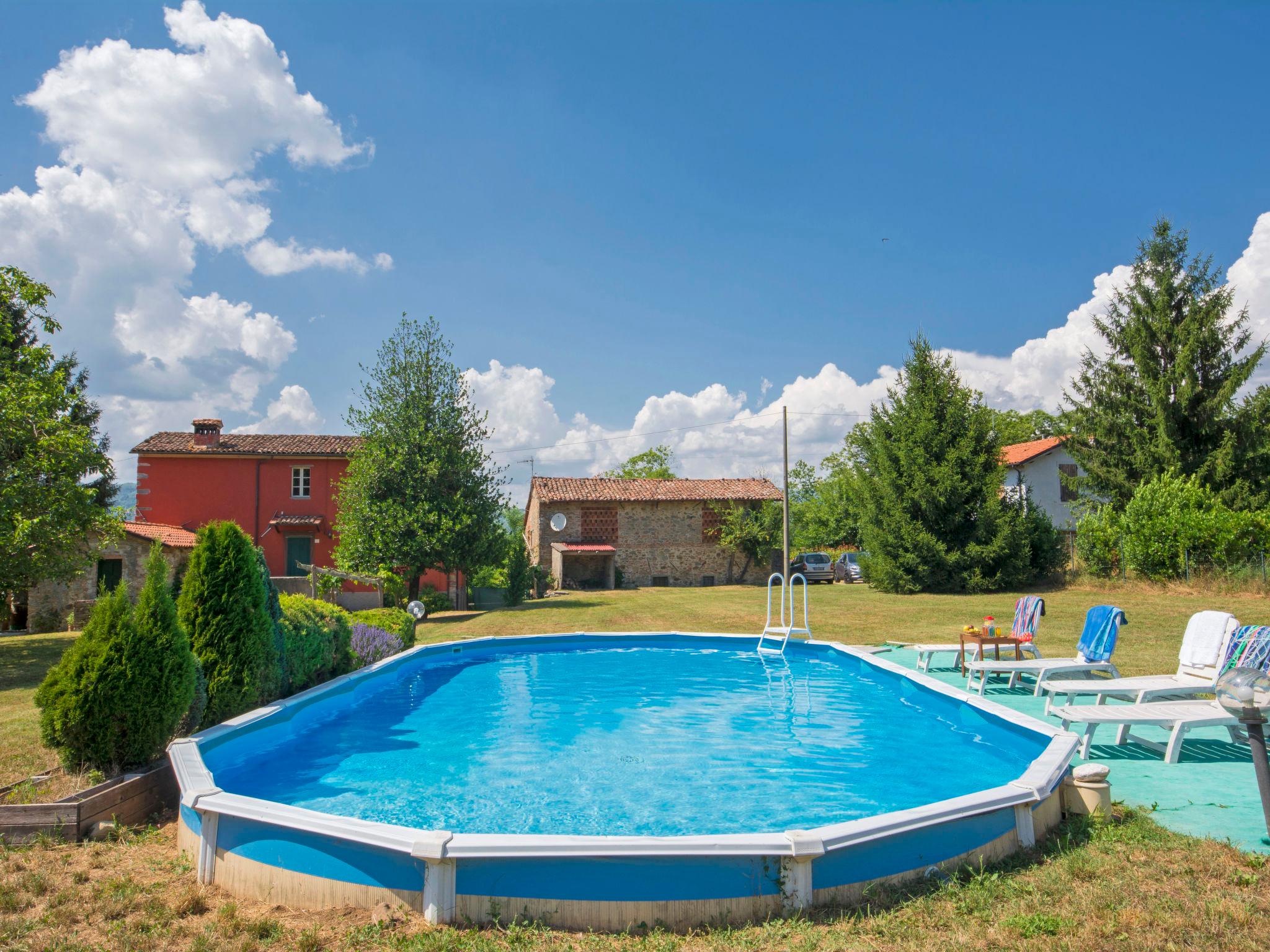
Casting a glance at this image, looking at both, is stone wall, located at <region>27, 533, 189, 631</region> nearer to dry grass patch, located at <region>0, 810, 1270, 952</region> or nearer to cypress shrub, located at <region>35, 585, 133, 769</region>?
cypress shrub, located at <region>35, 585, 133, 769</region>

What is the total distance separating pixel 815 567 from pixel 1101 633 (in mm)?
28030

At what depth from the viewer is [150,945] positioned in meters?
3.11

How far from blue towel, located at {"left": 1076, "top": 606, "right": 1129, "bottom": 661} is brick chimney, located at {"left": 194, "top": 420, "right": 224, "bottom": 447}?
2884 cm

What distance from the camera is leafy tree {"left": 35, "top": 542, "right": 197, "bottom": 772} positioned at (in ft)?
16.3

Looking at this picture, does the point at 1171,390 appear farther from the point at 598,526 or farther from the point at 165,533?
the point at 165,533

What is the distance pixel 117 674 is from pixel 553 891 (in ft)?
11.9

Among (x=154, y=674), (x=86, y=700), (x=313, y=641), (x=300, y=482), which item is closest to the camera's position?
(x=86, y=700)

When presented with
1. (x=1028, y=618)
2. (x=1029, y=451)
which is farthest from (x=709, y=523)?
(x=1028, y=618)

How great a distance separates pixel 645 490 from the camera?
3725cm

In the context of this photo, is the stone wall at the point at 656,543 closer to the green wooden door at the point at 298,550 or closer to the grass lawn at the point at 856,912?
the green wooden door at the point at 298,550

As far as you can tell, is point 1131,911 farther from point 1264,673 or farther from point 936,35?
Answer: point 936,35

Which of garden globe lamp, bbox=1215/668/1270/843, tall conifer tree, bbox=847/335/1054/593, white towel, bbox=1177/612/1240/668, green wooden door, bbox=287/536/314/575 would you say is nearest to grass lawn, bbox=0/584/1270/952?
garden globe lamp, bbox=1215/668/1270/843

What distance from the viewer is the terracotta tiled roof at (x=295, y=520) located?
26953 millimetres

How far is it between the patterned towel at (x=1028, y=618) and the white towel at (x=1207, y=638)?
2.24 metres
